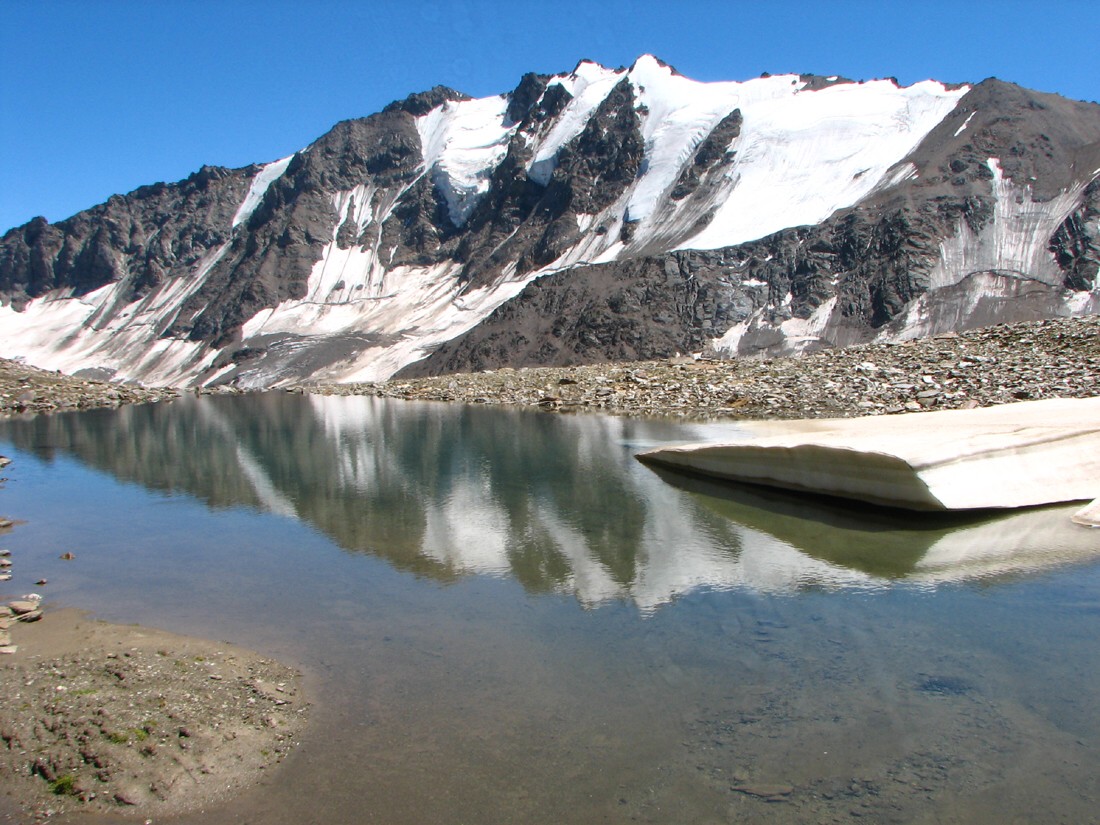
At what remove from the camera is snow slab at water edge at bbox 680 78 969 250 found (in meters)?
97.6

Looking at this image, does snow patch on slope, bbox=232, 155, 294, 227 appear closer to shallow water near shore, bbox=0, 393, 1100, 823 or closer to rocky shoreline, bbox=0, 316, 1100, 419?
rocky shoreline, bbox=0, 316, 1100, 419

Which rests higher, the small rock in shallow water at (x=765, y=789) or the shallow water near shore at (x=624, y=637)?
the shallow water near shore at (x=624, y=637)

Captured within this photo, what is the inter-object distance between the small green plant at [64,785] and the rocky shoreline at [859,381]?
2622cm

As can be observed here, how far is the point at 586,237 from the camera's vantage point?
126500 mm

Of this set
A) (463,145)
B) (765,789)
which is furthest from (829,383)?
(463,145)

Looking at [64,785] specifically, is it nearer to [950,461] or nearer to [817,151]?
[950,461]

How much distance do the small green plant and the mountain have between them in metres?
77.8

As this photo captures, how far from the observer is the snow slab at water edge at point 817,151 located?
97625mm

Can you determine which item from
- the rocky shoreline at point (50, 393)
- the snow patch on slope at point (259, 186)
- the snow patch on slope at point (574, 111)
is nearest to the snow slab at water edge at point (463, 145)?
the snow patch on slope at point (574, 111)

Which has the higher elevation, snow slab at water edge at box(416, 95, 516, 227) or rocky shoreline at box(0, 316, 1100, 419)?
snow slab at water edge at box(416, 95, 516, 227)

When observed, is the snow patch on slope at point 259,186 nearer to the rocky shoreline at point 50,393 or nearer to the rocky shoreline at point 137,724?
the rocky shoreline at point 50,393

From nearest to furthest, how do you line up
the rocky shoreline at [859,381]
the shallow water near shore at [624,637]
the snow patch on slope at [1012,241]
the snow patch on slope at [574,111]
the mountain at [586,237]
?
the shallow water near shore at [624,637] < the rocky shoreline at [859,381] < the snow patch on slope at [1012,241] < the mountain at [586,237] < the snow patch on slope at [574,111]

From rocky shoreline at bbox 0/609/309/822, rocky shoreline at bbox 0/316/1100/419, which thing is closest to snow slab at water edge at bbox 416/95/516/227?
rocky shoreline at bbox 0/316/1100/419

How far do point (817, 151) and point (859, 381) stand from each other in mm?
82868
